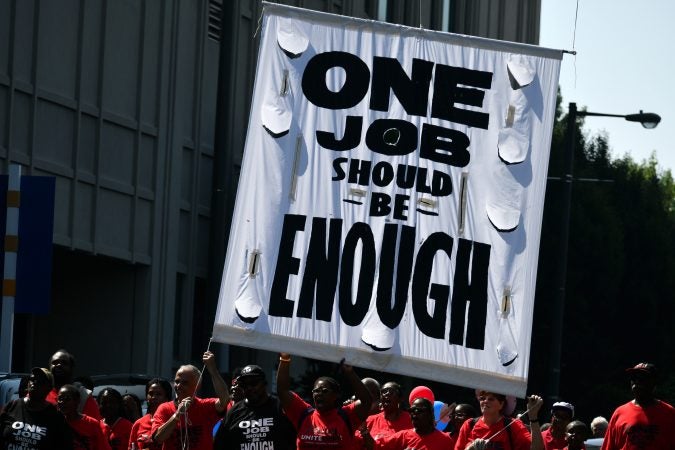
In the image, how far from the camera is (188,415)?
12.2 metres

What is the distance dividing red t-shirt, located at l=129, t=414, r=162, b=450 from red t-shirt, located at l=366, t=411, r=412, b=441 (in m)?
1.70

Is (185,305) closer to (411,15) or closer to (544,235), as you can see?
(411,15)

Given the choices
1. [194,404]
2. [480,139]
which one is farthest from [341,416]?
[480,139]

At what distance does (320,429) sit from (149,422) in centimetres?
192

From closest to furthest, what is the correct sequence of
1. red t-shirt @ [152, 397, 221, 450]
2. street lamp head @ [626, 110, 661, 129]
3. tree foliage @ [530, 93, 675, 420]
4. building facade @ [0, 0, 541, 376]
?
red t-shirt @ [152, 397, 221, 450] < building facade @ [0, 0, 541, 376] < street lamp head @ [626, 110, 661, 129] < tree foliage @ [530, 93, 675, 420]

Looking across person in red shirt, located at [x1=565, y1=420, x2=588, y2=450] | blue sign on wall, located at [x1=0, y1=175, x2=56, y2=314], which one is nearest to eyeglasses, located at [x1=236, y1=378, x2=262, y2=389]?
person in red shirt, located at [x1=565, y1=420, x2=588, y2=450]

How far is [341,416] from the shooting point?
11.5 m

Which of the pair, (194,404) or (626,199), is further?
(626,199)

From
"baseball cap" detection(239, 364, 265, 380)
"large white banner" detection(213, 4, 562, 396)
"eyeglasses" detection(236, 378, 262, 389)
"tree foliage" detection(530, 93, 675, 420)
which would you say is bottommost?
"tree foliage" detection(530, 93, 675, 420)

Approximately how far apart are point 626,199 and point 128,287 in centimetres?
2673

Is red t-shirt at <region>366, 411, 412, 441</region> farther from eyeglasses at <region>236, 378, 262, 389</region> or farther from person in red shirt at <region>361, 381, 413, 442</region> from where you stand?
eyeglasses at <region>236, 378, 262, 389</region>

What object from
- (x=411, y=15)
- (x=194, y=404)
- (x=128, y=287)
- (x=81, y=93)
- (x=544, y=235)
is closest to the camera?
(x=194, y=404)

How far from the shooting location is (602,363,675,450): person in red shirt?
1100 cm

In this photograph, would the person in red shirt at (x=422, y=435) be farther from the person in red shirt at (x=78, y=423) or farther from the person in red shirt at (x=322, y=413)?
the person in red shirt at (x=78, y=423)
